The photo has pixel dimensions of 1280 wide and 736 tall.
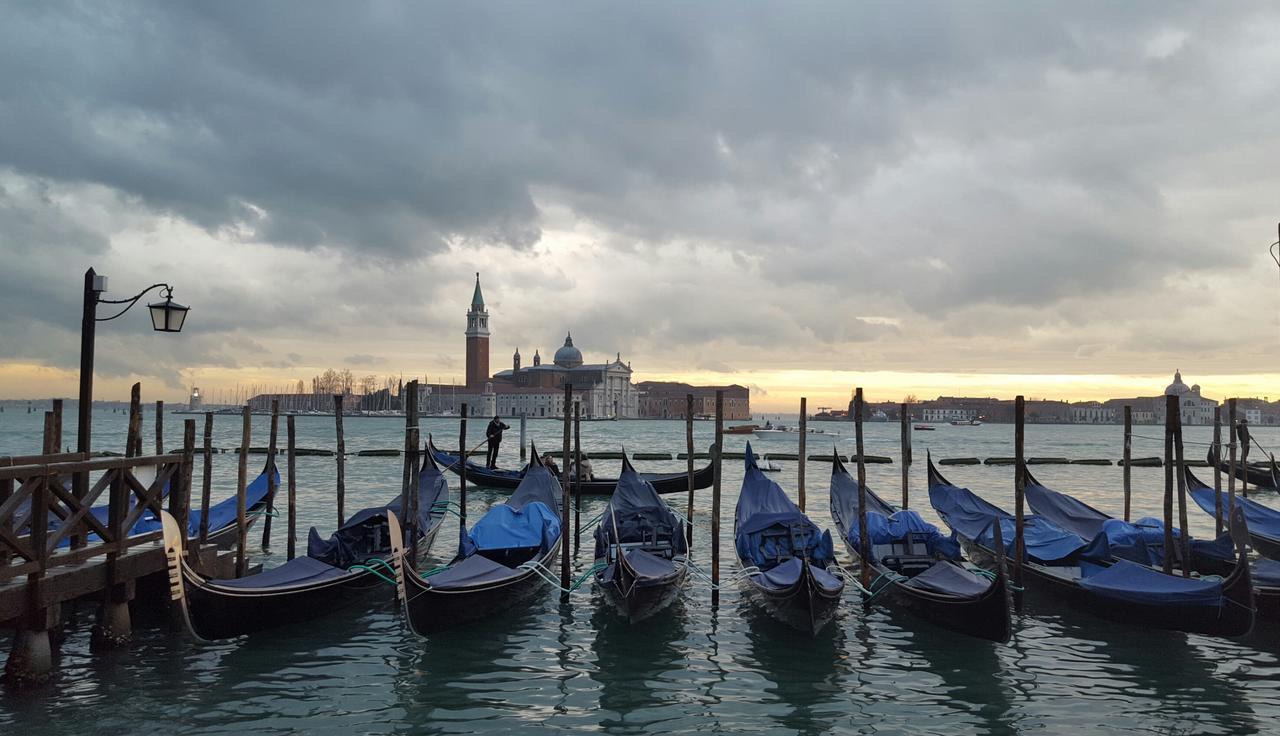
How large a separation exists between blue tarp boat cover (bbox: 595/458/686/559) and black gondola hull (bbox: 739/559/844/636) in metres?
2.28

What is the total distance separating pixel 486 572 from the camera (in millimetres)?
7574

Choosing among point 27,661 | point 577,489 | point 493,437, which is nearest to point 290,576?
point 27,661

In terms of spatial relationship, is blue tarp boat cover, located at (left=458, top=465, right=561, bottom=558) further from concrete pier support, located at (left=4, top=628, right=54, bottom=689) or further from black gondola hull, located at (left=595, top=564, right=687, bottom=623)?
concrete pier support, located at (left=4, top=628, right=54, bottom=689)

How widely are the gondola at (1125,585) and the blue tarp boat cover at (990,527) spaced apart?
1cm

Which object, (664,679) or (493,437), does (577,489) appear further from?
(493,437)

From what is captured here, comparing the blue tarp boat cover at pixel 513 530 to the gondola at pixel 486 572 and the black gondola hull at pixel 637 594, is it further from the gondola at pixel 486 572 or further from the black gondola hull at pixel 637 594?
the black gondola hull at pixel 637 594

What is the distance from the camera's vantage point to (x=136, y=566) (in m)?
6.68

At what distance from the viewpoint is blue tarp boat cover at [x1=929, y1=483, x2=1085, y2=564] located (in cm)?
884

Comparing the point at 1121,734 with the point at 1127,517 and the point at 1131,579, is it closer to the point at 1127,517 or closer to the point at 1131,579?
the point at 1131,579

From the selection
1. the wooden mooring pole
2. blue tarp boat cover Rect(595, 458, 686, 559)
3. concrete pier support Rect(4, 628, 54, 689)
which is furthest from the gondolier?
concrete pier support Rect(4, 628, 54, 689)

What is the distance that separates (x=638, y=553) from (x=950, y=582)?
2858mm

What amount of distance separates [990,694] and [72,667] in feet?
20.8

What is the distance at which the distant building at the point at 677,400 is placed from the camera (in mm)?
122562

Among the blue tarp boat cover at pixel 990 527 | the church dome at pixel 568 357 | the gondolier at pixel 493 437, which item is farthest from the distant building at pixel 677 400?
the blue tarp boat cover at pixel 990 527
